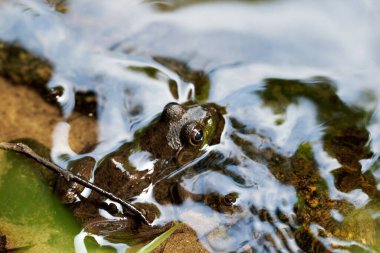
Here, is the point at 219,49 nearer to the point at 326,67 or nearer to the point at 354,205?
the point at 326,67

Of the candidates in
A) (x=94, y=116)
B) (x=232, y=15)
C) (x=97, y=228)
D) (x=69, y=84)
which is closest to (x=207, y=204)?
(x=97, y=228)

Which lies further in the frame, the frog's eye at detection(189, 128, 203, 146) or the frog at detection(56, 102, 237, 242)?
the frog's eye at detection(189, 128, 203, 146)

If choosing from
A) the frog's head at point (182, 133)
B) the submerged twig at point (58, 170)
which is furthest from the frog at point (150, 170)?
the submerged twig at point (58, 170)

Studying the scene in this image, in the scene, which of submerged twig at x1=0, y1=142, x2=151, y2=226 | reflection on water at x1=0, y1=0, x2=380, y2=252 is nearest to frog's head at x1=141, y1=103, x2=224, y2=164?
reflection on water at x1=0, y1=0, x2=380, y2=252

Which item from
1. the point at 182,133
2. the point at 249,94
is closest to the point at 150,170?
the point at 182,133

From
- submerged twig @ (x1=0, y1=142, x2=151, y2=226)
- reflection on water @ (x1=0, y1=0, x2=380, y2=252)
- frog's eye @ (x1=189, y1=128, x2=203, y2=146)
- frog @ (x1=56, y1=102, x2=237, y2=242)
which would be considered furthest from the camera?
frog's eye @ (x1=189, y1=128, x2=203, y2=146)

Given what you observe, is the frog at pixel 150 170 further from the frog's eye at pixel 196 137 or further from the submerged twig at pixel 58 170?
the submerged twig at pixel 58 170

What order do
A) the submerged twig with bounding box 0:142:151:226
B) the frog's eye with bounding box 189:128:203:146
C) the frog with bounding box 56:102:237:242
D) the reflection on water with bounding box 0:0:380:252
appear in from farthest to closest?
the frog's eye with bounding box 189:128:203:146 < the frog with bounding box 56:102:237:242 < the reflection on water with bounding box 0:0:380:252 < the submerged twig with bounding box 0:142:151:226

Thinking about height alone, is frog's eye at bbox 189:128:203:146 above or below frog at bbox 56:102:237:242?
above

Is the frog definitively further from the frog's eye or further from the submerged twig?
the submerged twig
